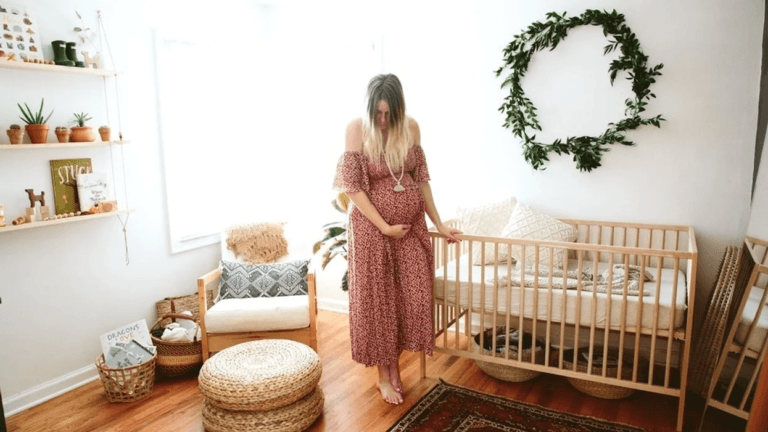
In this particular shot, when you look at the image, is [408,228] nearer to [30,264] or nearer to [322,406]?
[322,406]

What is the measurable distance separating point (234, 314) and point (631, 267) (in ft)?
7.18

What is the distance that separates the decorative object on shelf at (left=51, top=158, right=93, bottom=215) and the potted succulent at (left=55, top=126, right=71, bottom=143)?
0.15 m

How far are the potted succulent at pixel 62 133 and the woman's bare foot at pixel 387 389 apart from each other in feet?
6.50

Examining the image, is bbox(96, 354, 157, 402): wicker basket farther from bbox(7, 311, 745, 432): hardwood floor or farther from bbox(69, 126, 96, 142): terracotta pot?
bbox(69, 126, 96, 142): terracotta pot

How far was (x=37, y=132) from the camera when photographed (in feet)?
8.12

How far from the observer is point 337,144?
3867mm

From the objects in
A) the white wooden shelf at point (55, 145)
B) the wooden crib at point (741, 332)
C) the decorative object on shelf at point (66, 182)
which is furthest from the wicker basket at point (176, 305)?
the wooden crib at point (741, 332)

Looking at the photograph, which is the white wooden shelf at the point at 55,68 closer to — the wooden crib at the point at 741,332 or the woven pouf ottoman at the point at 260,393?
the woven pouf ottoman at the point at 260,393

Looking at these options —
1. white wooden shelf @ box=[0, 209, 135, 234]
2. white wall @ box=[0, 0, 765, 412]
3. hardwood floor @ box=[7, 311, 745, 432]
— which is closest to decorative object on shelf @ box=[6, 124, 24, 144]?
white wall @ box=[0, 0, 765, 412]

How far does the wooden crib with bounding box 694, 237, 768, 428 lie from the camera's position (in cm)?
184

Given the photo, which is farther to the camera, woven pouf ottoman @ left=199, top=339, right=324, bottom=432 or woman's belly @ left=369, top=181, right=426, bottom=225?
woman's belly @ left=369, top=181, right=426, bottom=225

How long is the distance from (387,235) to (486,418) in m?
0.98

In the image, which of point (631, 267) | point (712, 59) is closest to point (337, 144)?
point (631, 267)

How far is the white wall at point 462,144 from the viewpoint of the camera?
2.62 m
